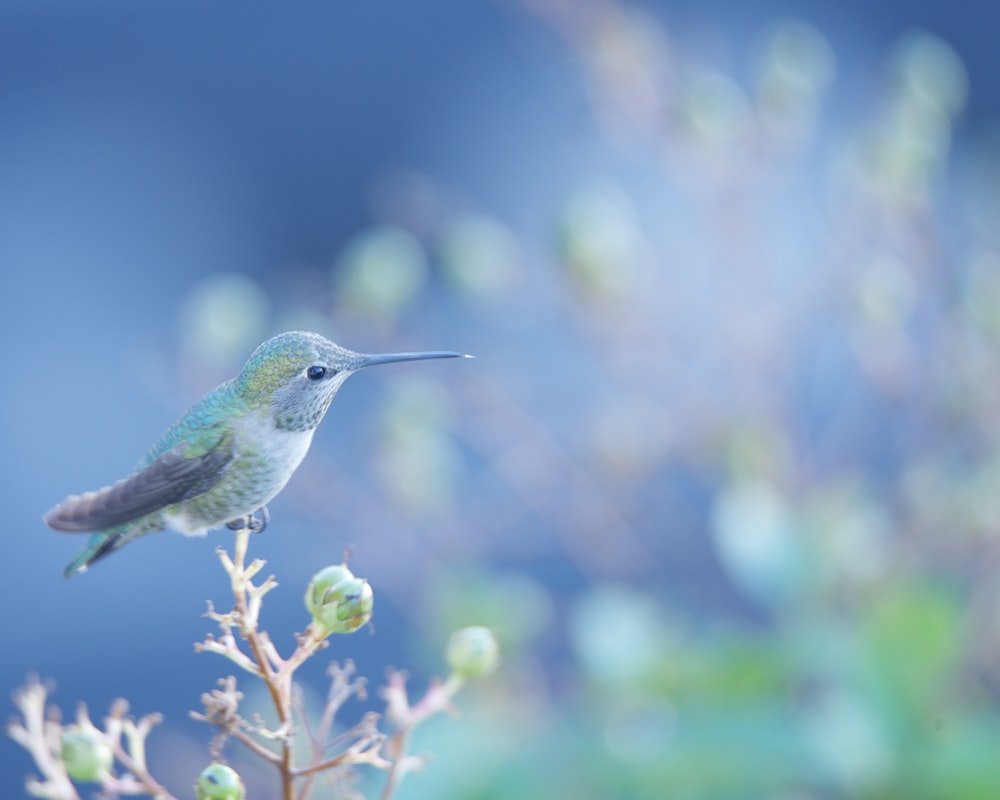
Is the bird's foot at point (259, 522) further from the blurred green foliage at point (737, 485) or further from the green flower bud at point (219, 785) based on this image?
the blurred green foliage at point (737, 485)

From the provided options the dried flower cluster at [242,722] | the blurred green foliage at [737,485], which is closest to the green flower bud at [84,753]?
the dried flower cluster at [242,722]

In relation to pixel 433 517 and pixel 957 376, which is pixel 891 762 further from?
pixel 433 517

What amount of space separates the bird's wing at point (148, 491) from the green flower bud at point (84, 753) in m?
0.09

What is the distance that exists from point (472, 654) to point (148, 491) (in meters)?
0.19

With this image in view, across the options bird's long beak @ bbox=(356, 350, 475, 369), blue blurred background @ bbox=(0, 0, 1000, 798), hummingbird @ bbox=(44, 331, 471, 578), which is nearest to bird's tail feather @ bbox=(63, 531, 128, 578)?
hummingbird @ bbox=(44, 331, 471, 578)

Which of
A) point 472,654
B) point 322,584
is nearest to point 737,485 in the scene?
point 472,654

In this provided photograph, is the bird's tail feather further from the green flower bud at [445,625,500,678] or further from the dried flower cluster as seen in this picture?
the green flower bud at [445,625,500,678]

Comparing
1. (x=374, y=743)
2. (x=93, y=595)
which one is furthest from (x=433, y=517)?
(x=93, y=595)

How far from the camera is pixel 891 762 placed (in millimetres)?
833

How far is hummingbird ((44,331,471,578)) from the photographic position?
0.35 meters

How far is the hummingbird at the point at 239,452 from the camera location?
0.35 m

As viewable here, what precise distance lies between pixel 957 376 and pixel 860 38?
1.40 m

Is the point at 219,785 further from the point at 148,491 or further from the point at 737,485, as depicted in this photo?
the point at 737,485

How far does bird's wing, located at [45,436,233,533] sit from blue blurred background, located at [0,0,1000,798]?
1.64ft
